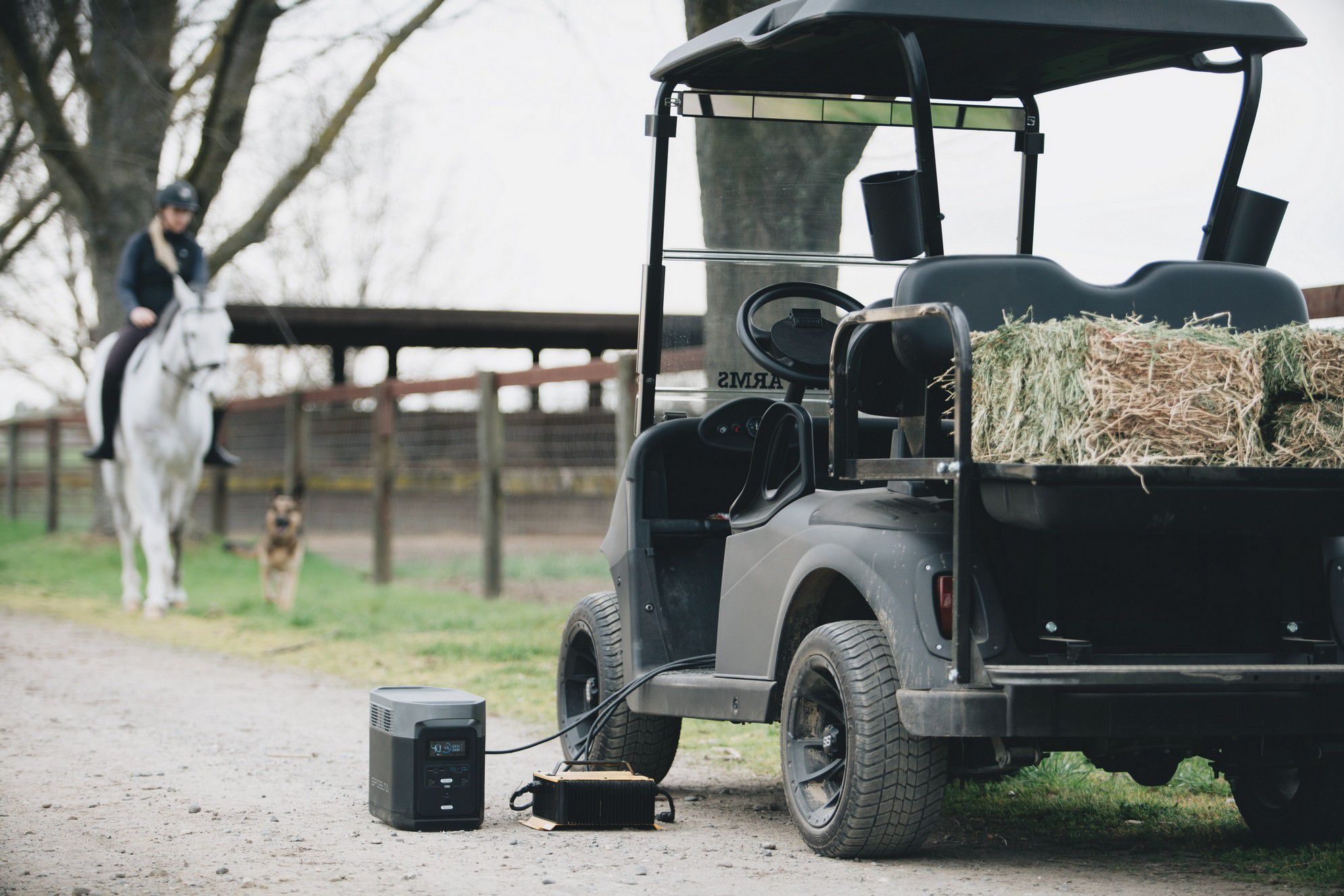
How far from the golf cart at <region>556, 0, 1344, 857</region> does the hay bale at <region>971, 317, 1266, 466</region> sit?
0.08 m

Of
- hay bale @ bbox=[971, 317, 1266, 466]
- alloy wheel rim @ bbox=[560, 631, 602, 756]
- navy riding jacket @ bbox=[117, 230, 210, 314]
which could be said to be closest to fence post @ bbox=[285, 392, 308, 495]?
navy riding jacket @ bbox=[117, 230, 210, 314]

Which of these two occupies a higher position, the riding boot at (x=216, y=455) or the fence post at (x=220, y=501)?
the riding boot at (x=216, y=455)

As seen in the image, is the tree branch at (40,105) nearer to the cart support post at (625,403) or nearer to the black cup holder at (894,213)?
the cart support post at (625,403)

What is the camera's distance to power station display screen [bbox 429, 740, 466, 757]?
16.2 feet

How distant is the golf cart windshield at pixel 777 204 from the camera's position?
6.09 meters

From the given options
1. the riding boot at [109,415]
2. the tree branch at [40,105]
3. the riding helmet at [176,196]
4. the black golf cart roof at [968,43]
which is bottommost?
the riding boot at [109,415]

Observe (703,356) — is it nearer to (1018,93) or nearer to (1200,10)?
(1018,93)

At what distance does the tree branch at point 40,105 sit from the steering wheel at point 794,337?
11.8m

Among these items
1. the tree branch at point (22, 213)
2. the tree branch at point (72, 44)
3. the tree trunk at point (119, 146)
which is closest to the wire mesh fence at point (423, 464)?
the tree trunk at point (119, 146)

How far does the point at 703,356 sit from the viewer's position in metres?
6.25

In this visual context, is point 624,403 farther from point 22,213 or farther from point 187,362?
point 22,213

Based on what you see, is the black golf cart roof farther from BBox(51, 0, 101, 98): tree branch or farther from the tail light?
BBox(51, 0, 101, 98): tree branch

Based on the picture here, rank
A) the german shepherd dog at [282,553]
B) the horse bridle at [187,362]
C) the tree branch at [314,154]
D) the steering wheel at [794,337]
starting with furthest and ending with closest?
the tree branch at [314,154] → the german shepherd dog at [282,553] → the horse bridle at [187,362] → the steering wheel at [794,337]

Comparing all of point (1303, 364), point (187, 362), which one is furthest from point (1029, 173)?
point (187, 362)
